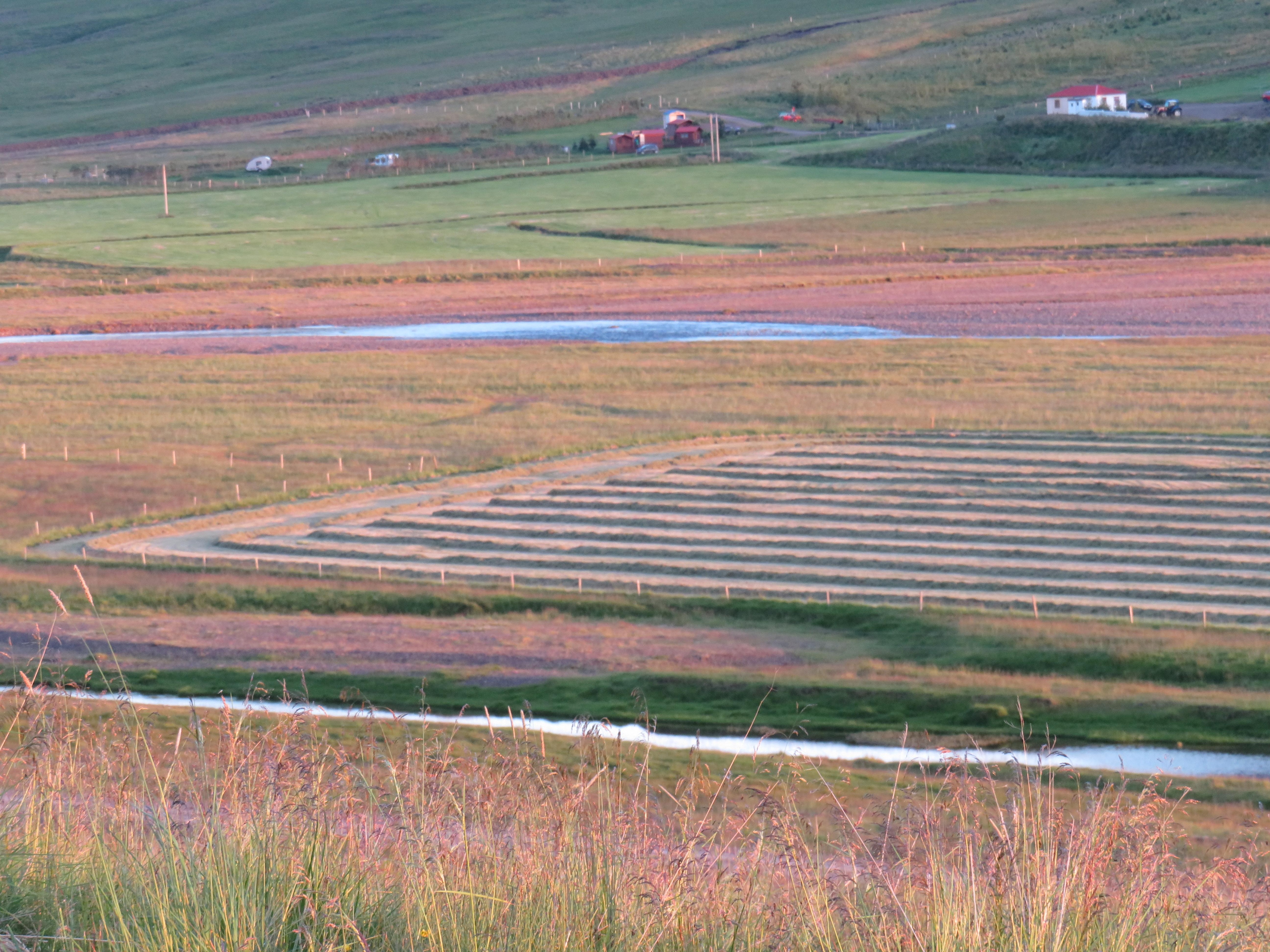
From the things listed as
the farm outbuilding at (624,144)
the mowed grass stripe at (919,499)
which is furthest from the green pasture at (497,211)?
the mowed grass stripe at (919,499)

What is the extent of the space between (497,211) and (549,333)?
127 ft

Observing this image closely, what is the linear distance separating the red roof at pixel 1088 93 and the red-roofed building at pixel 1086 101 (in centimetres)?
2

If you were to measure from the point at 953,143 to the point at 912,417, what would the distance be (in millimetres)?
77534

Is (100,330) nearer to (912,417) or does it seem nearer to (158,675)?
(912,417)

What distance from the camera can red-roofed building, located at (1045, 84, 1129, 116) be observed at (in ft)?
377

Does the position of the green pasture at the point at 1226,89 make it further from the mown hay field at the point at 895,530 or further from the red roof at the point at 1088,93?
the mown hay field at the point at 895,530

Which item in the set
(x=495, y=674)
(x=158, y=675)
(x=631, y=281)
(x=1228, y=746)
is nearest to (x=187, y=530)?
(x=158, y=675)

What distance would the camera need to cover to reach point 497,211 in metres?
98.3

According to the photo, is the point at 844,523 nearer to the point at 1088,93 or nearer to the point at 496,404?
the point at 496,404

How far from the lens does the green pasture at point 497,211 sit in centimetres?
8512

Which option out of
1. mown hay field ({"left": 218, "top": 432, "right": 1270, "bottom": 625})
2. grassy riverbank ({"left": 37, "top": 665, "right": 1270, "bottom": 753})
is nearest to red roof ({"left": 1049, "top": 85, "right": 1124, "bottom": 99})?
mown hay field ({"left": 218, "top": 432, "right": 1270, "bottom": 625})

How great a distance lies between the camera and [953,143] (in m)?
114

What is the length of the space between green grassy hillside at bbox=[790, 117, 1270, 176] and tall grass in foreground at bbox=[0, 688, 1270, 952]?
97.7 m

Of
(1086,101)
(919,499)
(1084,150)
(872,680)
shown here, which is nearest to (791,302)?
(919,499)
